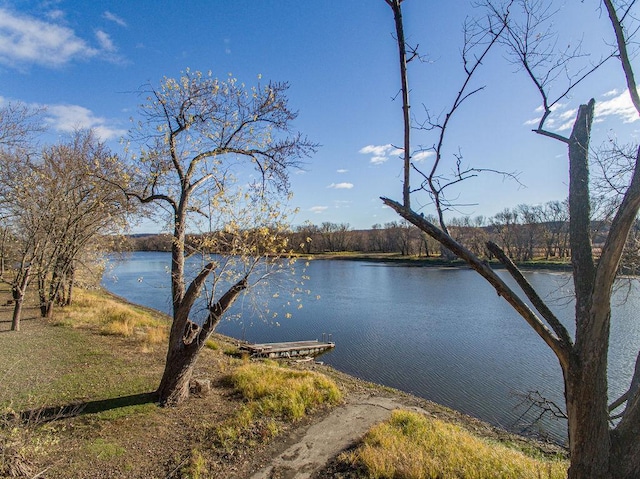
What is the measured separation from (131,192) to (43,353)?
542 centimetres

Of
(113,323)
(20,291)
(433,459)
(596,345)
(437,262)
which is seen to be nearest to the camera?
(596,345)

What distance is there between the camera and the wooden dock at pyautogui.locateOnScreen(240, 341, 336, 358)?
53.3 ft

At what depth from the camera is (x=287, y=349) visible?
56.6 ft

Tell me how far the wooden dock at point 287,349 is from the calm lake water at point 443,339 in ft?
2.32

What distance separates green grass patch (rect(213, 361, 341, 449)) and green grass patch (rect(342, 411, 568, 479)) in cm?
165

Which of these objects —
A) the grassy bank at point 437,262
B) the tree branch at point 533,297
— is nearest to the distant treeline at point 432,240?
the grassy bank at point 437,262

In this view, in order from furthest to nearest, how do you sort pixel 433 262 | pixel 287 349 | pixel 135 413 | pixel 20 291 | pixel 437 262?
1. pixel 433 262
2. pixel 437 262
3. pixel 287 349
4. pixel 20 291
5. pixel 135 413

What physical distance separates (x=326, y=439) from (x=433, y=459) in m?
1.95

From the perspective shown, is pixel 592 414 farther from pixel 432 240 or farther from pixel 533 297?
pixel 432 240

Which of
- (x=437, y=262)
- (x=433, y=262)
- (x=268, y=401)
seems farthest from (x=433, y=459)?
(x=433, y=262)

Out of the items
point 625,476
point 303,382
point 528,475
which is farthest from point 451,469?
point 303,382

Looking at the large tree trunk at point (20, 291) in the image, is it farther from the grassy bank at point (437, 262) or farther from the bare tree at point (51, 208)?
the grassy bank at point (437, 262)

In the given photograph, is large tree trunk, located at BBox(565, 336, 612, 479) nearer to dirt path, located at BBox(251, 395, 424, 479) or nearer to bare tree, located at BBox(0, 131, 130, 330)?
dirt path, located at BBox(251, 395, 424, 479)

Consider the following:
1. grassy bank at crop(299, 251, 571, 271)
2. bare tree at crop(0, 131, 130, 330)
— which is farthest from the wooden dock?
grassy bank at crop(299, 251, 571, 271)
